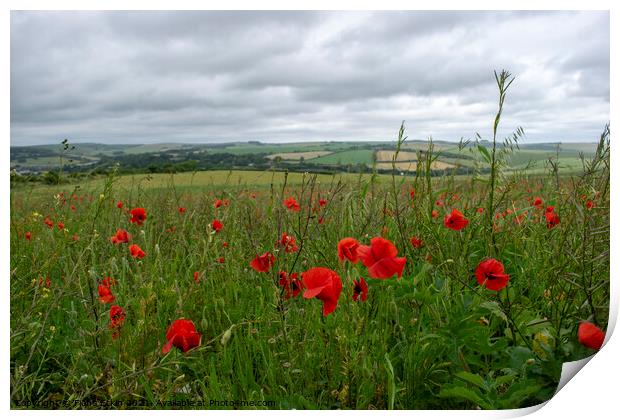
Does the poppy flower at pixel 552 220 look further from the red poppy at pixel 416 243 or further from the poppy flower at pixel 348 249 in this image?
the poppy flower at pixel 348 249

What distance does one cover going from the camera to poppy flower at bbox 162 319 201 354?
1433 millimetres

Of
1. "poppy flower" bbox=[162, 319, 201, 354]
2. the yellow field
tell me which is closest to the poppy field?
"poppy flower" bbox=[162, 319, 201, 354]

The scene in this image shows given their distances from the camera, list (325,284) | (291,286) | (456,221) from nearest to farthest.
→ 1. (325,284)
2. (291,286)
3. (456,221)

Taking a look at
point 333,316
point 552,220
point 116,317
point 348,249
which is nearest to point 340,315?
point 333,316

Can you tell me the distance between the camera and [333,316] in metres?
1.75

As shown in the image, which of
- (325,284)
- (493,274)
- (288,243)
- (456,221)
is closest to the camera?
(325,284)

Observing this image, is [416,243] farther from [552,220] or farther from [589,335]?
[589,335]

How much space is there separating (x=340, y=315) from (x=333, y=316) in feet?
0.18

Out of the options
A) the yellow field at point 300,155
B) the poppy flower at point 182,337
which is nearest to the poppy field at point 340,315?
the poppy flower at point 182,337

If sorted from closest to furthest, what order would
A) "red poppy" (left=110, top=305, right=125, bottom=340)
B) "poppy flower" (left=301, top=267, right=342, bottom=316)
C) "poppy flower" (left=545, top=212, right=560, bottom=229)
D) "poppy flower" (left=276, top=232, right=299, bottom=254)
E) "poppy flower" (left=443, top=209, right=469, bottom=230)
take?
1. "poppy flower" (left=301, top=267, right=342, bottom=316)
2. "red poppy" (left=110, top=305, right=125, bottom=340)
3. "poppy flower" (left=443, top=209, right=469, bottom=230)
4. "poppy flower" (left=276, top=232, right=299, bottom=254)
5. "poppy flower" (left=545, top=212, right=560, bottom=229)

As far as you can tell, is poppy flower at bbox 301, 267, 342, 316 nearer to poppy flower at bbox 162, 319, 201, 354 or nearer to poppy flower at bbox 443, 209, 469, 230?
poppy flower at bbox 162, 319, 201, 354

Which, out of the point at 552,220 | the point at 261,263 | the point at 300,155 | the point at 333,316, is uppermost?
the point at 300,155

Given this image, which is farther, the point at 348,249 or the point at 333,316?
the point at 333,316
